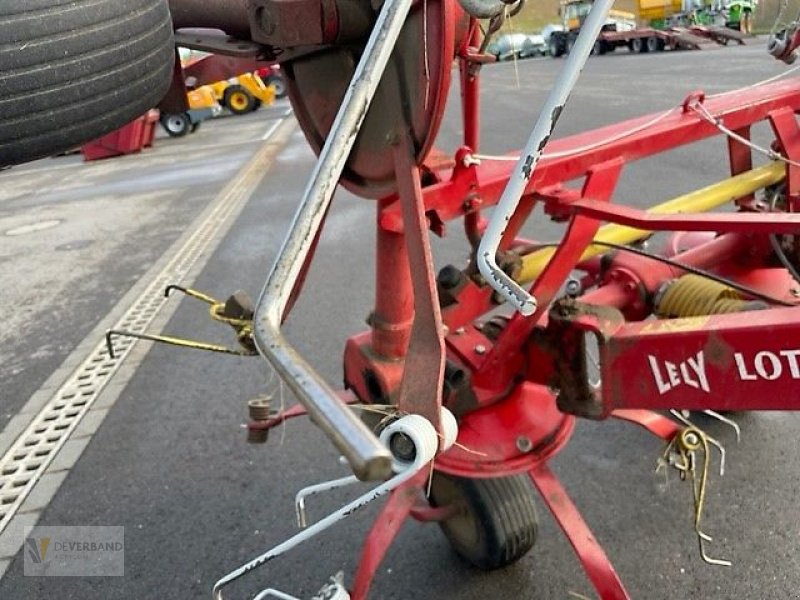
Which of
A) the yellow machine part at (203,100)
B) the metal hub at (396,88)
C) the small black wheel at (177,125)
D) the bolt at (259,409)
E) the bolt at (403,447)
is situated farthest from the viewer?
the small black wheel at (177,125)

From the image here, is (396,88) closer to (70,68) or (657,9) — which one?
(70,68)

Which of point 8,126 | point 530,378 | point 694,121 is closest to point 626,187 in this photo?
point 694,121

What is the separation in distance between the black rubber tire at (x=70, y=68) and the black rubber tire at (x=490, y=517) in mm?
1346

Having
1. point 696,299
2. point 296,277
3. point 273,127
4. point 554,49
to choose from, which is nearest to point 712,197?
point 696,299

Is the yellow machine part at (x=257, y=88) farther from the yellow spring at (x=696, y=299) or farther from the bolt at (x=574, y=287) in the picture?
the yellow spring at (x=696, y=299)

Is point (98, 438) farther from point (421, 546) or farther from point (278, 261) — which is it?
point (278, 261)

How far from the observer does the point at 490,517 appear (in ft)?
7.60

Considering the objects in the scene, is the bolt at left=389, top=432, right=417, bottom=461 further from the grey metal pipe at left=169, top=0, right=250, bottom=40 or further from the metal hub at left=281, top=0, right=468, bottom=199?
the grey metal pipe at left=169, top=0, right=250, bottom=40

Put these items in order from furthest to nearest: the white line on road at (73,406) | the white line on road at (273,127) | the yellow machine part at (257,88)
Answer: the yellow machine part at (257,88), the white line on road at (273,127), the white line on road at (73,406)

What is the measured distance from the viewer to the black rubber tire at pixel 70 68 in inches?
60.7

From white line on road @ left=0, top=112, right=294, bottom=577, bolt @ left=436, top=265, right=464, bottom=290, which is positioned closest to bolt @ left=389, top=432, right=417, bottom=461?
bolt @ left=436, top=265, right=464, bottom=290

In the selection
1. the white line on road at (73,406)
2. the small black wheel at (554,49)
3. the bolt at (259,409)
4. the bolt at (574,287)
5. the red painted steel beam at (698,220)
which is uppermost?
the red painted steel beam at (698,220)

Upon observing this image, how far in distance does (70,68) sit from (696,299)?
6.26 ft

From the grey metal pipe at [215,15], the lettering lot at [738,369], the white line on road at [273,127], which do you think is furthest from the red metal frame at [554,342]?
the white line on road at [273,127]
